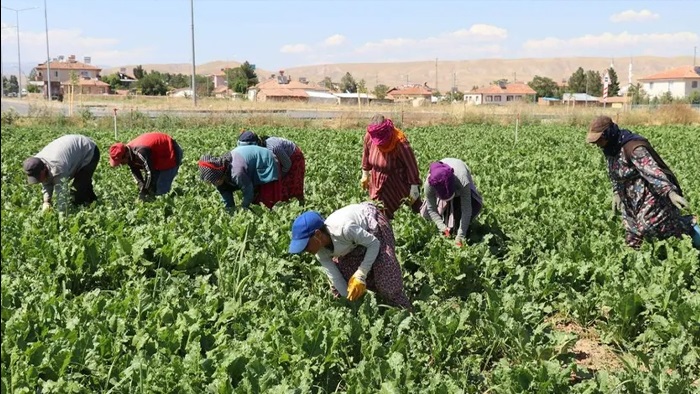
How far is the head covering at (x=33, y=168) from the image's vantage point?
642cm

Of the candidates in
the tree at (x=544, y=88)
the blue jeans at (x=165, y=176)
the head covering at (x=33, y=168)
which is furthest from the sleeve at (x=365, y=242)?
the tree at (x=544, y=88)

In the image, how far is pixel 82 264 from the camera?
5.61 metres

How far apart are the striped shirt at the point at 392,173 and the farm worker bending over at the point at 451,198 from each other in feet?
1.14

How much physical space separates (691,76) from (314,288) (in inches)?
4282

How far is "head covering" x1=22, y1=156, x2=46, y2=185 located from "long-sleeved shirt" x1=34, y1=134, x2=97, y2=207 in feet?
0.82

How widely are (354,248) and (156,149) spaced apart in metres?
3.82

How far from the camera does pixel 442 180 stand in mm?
5824

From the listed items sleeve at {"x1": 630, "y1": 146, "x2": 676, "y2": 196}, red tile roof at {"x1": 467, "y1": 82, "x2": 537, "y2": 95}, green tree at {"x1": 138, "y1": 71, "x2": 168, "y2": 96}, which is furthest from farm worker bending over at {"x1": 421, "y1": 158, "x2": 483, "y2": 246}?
red tile roof at {"x1": 467, "y1": 82, "x2": 537, "y2": 95}

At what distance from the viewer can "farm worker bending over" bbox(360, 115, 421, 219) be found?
672 centimetres

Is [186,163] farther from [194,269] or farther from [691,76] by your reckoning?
[691,76]

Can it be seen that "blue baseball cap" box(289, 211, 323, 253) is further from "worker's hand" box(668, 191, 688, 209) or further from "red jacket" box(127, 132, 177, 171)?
"red jacket" box(127, 132, 177, 171)

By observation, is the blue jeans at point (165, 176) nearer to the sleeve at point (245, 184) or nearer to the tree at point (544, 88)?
the sleeve at point (245, 184)

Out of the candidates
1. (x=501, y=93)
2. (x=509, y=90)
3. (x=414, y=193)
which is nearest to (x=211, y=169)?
(x=414, y=193)

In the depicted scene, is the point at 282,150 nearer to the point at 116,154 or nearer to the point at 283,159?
the point at 283,159
